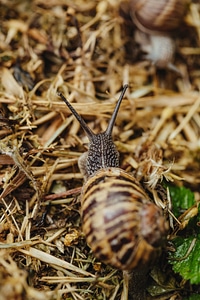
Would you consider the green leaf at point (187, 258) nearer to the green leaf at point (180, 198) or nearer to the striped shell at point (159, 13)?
the green leaf at point (180, 198)

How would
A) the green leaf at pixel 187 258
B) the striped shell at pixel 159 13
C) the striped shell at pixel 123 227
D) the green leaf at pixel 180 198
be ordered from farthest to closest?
the striped shell at pixel 159 13
the green leaf at pixel 180 198
the green leaf at pixel 187 258
the striped shell at pixel 123 227

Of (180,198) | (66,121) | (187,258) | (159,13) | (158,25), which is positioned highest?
(159,13)

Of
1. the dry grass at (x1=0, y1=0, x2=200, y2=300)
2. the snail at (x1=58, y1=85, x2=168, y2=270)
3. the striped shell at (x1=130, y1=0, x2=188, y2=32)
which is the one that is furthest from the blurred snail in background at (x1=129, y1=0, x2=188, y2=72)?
the snail at (x1=58, y1=85, x2=168, y2=270)

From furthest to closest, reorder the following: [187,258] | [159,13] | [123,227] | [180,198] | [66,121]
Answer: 1. [159,13]
2. [66,121]
3. [180,198]
4. [187,258]
5. [123,227]

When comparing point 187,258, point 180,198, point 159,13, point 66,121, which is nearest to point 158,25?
point 159,13

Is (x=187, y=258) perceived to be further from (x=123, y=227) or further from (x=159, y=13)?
(x=159, y=13)

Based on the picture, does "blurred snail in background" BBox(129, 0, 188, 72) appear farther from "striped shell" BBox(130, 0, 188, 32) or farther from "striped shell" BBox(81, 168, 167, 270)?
"striped shell" BBox(81, 168, 167, 270)

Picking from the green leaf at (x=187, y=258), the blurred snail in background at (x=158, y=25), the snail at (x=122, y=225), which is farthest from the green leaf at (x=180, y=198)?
the blurred snail in background at (x=158, y=25)
